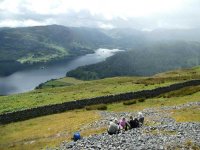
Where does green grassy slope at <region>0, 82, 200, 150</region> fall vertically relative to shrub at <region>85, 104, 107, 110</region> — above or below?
below

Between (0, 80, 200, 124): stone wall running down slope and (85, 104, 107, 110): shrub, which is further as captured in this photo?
(0, 80, 200, 124): stone wall running down slope

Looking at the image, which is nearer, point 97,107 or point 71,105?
point 97,107

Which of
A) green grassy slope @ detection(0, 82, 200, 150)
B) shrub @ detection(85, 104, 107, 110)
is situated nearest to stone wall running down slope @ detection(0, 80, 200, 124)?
green grassy slope @ detection(0, 82, 200, 150)

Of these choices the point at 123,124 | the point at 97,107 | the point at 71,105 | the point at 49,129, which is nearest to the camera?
the point at 123,124

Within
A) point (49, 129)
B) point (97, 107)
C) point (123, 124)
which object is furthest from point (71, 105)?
point (123, 124)

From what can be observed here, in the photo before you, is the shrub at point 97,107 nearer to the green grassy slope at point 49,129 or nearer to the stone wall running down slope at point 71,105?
the green grassy slope at point 49,129

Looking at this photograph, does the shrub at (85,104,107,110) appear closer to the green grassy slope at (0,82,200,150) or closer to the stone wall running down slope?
the green grassy slope at (0,82,200,150)

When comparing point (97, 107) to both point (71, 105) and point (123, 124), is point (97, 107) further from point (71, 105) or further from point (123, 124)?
point (123, 124)

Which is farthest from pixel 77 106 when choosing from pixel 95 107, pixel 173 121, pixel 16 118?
pixel 173 121

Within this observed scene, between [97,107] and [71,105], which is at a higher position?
[71,105]

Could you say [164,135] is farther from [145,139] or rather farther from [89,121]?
[89,121]

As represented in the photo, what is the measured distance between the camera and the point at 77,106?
78.9 m

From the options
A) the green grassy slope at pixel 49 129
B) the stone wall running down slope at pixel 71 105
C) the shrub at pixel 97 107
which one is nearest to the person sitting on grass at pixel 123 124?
the green grassy slope at pixel 49 129

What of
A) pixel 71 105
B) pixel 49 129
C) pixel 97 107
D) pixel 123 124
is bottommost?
pixel 49 129
